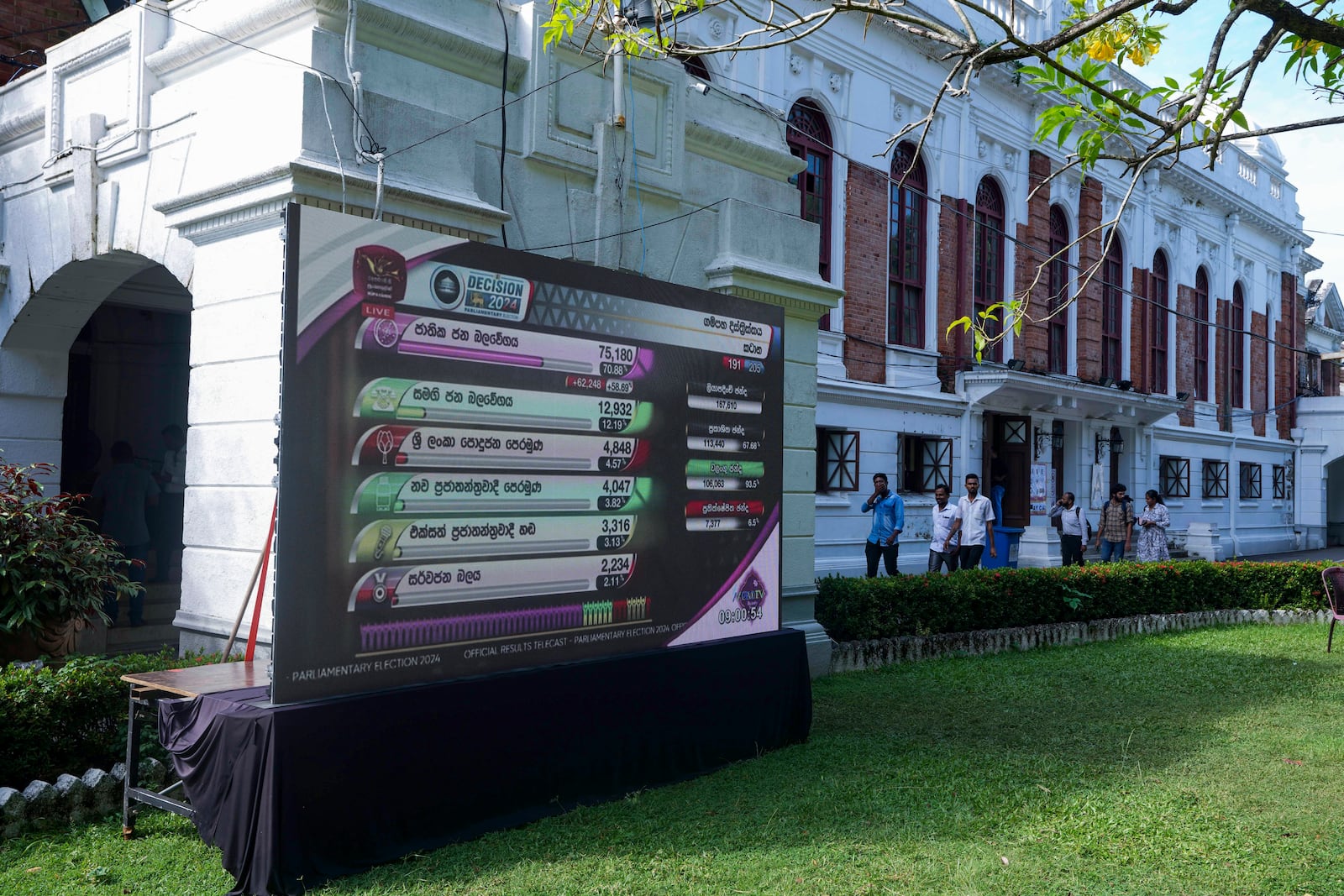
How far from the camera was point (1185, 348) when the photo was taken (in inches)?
1148

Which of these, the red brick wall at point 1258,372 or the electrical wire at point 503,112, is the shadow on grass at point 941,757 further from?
the red brick wall at point 1258,372

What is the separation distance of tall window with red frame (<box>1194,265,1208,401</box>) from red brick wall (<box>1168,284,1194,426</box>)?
17.7 inches

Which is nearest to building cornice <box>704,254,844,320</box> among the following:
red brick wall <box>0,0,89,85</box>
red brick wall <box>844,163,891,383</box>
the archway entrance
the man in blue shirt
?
the man in blue shirt

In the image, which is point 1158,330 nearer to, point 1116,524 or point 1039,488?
point 1039,488

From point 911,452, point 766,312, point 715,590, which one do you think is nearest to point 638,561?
point 715,590

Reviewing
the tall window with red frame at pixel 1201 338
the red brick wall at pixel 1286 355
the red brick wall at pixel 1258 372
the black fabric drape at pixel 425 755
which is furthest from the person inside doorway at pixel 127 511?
the red brick wall at pixel 1286 355

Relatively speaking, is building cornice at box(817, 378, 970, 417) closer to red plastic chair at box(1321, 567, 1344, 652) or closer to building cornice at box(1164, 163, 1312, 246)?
red plastic chair at box(1321, 567, 1344, 652)

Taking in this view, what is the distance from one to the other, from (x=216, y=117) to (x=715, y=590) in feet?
14.0

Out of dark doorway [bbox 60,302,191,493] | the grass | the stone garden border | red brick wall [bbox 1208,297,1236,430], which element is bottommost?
Result: the grass

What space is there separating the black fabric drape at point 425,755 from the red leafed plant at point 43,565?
83.7 inches

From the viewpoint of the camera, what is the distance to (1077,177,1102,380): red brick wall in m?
Result: 23.9

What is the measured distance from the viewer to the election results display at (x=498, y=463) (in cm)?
479

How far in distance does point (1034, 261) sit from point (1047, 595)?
11.4 metres

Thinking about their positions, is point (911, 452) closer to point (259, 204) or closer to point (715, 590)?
point (715, 590)
